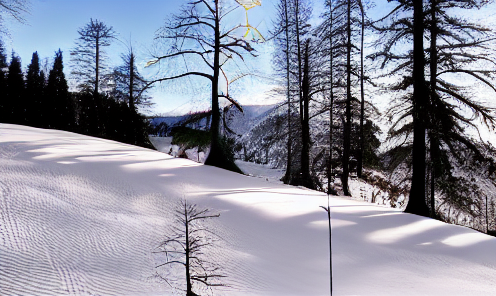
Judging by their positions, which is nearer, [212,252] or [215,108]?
[212,252]

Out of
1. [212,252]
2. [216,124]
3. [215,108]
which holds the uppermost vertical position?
[215,108]

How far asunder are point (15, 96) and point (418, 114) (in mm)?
17853

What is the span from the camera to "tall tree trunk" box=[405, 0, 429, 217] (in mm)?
5570

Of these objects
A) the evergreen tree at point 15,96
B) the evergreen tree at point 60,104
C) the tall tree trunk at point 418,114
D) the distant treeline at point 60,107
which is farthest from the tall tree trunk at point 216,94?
the evergreen tree at point 15,96

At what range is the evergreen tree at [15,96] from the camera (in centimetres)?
1452

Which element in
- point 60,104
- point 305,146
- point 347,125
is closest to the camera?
point 305,146

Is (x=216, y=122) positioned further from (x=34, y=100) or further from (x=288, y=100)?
(x=34, y=100)

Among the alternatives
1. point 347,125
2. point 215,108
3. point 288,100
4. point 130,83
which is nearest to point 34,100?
point 130,83

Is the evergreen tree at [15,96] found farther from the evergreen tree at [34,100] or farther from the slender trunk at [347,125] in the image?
the slender trunk at [347,125]

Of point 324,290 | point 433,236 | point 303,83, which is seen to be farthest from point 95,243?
point 303,83

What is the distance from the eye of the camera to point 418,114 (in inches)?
217

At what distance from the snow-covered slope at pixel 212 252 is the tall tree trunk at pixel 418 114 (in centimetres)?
136

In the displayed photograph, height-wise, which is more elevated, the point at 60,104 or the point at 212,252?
the point at 60,104

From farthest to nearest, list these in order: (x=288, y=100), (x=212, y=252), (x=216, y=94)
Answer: (x=288, y=100)
(x=216, y=94)
(x=212, y=252)
